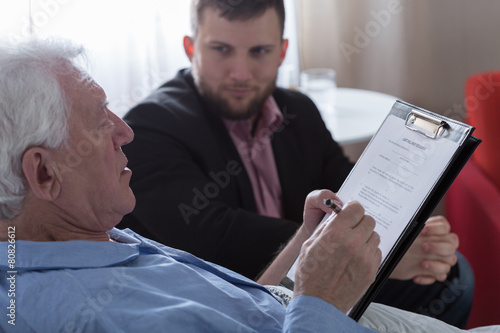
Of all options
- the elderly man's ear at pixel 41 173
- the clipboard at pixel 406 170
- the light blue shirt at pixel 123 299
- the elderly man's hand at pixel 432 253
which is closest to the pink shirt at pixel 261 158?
the elderly man's hand at pixel 432 253

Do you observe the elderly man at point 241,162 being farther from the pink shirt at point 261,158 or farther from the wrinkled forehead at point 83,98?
the wrinkled forehead at point 83,98

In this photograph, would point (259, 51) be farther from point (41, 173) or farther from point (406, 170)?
point (41, 173)

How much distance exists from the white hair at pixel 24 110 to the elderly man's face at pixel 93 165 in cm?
2

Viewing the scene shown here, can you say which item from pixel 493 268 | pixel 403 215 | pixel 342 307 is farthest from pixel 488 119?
pixel 342 307

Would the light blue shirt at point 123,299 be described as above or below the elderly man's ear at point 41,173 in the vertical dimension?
below

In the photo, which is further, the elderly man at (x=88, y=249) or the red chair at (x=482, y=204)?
the red chair at (x=482, y=204)

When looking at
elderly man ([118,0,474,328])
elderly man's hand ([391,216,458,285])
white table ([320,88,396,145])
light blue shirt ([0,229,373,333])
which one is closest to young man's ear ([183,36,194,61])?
elderly man ([118,0,474,328])

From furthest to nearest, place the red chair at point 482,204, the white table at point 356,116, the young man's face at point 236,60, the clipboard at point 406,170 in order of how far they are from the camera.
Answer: the white table at point 356,116 < the red chair at point 482,204 < the young man's face at point 236,60 < the clipboard at point 406,170

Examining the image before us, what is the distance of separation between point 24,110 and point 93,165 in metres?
0.13

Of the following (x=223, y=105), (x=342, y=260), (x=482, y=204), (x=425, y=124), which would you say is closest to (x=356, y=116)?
(x=482, y=204)

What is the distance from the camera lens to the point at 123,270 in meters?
0.93

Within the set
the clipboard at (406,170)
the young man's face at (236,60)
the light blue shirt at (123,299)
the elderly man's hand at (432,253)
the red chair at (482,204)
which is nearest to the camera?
the light blue shirt at (123,299)

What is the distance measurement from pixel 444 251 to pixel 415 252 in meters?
0.06

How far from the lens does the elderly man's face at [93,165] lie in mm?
927
